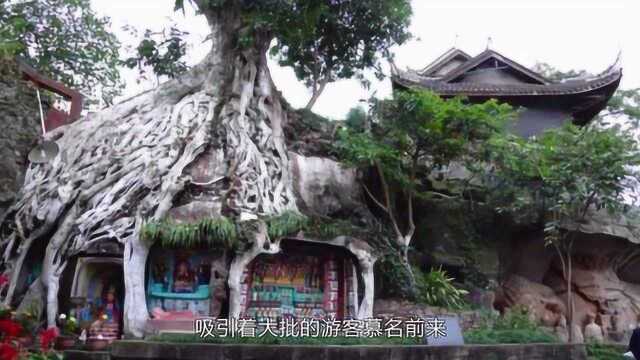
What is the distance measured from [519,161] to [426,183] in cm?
274

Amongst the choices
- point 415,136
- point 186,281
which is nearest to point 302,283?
point 186,281

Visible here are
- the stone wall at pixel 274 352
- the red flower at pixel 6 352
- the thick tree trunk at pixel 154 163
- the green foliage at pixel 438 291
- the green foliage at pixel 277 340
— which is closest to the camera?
the red flower at pixel 6 352

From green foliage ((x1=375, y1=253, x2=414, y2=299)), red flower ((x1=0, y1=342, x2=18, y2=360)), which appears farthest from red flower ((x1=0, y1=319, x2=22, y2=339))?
green foliage ((x1=375, y1=253, x2=414, y2=299))

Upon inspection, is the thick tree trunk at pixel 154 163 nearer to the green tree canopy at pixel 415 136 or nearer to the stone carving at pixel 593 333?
the green tree canopy at pixel 415 136

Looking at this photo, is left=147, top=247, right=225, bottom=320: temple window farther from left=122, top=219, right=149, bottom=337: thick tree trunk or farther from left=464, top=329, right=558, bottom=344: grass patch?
left=464, top=329, right=558, bottom=344: grass patch

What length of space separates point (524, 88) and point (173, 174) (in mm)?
11901

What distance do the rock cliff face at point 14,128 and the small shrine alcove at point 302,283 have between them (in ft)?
18.3

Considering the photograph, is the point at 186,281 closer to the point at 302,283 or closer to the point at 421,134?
the point at 302,283

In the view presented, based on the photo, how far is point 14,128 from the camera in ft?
41.2

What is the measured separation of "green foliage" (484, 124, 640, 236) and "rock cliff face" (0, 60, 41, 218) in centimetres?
1036

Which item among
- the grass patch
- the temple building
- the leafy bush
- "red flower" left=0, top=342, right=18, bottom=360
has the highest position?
the temple building


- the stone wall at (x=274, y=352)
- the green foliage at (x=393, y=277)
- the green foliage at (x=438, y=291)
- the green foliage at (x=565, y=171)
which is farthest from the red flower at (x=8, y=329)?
the green foliage at (x=565, y=171)

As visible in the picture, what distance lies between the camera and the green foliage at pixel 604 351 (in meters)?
13.6

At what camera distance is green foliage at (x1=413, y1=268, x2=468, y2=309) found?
13859 mm
